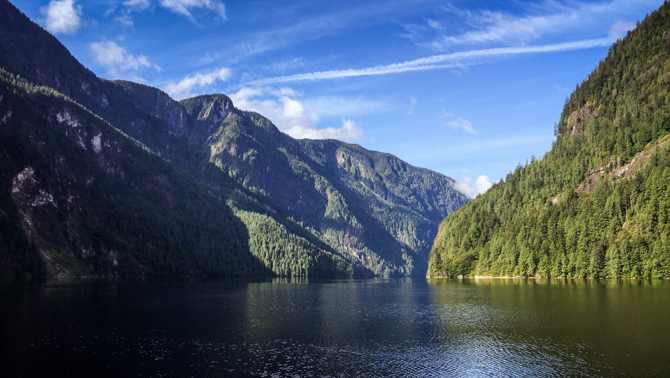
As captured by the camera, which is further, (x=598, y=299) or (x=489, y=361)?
(x=598, y=299)

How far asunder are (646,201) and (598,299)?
83.0m

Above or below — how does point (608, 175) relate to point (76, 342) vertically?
above

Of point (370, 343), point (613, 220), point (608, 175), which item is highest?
point (608, 175)

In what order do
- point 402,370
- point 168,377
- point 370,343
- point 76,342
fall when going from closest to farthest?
point 168,377 < point 402,370 < point 76,342 < point 370,343

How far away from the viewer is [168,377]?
1875 inches

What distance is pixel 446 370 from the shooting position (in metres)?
51.5

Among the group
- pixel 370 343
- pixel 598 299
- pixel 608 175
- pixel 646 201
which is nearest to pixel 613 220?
pixel 646 201

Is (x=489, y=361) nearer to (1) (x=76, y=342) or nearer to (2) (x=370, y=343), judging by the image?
(2) (x=370, y=343)

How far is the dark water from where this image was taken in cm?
5084

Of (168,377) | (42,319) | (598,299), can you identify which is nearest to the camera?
(168,377)

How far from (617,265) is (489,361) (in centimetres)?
12860

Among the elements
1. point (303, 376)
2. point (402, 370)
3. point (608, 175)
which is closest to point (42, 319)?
point (303, 376)

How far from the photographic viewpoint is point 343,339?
70.2 m

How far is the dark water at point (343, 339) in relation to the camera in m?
50.8
